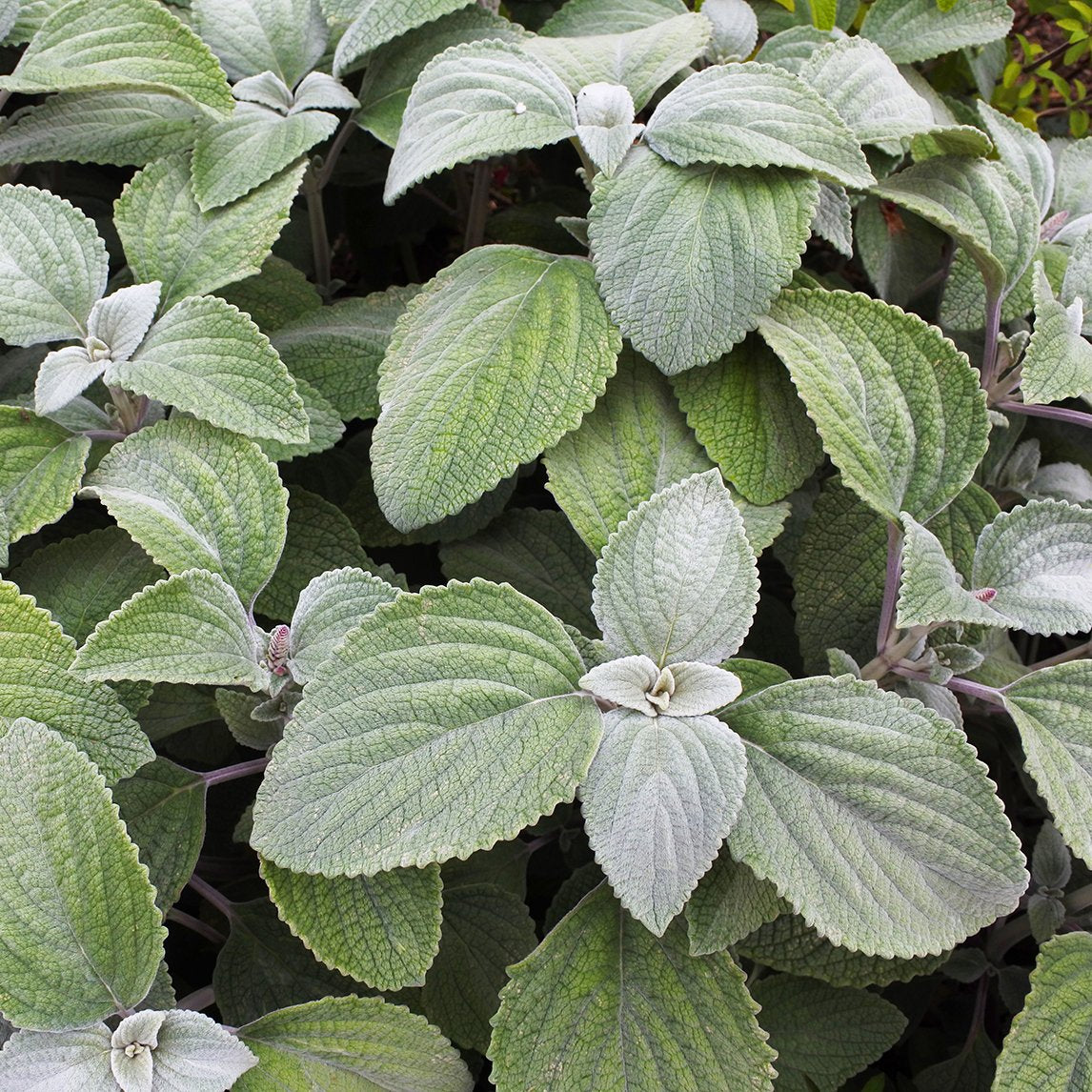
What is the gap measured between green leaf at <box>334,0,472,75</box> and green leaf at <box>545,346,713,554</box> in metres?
0.37

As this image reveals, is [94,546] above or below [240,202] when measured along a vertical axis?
below

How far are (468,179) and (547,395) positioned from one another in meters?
0.65

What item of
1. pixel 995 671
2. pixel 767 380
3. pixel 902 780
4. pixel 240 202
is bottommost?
pixel 995 671

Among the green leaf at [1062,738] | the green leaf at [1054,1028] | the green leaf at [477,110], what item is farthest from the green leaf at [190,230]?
the green leaf at [1054,1028]

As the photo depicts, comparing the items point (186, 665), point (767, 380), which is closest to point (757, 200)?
point (767, 380)

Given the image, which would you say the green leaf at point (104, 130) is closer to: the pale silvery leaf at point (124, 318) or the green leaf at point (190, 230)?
the green leaf at point (190, 230)

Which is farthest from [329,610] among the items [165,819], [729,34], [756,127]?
[729,34]

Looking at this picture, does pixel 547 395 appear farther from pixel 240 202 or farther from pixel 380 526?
pixel 240 202

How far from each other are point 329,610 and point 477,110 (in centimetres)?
47

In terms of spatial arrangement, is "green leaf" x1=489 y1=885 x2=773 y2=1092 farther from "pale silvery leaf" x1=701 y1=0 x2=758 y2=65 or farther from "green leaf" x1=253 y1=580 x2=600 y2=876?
"pale silvery leaf" x1=701 y1=0 x2=758 y2=65

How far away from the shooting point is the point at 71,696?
0.75 meters

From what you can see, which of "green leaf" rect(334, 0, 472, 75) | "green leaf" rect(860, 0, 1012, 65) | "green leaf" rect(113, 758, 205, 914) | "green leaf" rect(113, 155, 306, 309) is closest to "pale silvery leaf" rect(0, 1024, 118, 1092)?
"green leaf" rect(113, 758, 205, 914)

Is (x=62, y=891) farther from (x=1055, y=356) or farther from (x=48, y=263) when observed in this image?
(x=1055, y=356)

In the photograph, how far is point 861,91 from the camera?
1.00m
